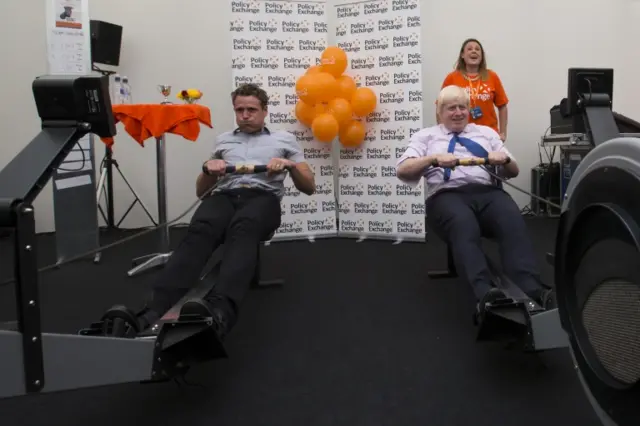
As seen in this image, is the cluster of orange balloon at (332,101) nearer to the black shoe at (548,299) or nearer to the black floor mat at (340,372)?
the black floor mat at (340,372)

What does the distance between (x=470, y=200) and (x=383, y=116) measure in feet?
6.68

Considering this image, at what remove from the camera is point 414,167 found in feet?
8.07

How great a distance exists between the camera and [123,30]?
5.14 metres

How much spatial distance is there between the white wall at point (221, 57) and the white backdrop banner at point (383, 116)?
1.10 meters

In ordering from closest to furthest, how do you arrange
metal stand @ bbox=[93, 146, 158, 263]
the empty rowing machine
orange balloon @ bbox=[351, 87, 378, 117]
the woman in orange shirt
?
the empty rowing machine, the woman in orange shirt, orange balloon @ bbox=[351, 87, 378, 117], metal stand @ bbox=[93, 146, 158, 263]

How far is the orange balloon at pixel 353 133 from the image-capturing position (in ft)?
14.1

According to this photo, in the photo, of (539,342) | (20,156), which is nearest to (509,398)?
(539,342)

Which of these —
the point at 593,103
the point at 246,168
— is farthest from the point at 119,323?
the point at 593,103

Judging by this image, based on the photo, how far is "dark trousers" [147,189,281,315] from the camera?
2.07 metres

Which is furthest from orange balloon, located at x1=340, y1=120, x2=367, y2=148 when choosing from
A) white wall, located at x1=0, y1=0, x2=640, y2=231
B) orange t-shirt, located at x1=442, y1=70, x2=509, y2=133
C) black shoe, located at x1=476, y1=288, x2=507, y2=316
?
black shoe, located at x1=476, y1=288, x2=507, y2=316

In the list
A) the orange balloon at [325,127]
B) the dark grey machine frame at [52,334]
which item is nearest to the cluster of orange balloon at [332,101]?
the orange balloon at [325,127]

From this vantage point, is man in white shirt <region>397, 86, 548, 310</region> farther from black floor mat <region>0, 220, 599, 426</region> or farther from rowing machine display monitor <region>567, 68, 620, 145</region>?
rowing machine display monitor <region>567, 68, 620, 145</region>

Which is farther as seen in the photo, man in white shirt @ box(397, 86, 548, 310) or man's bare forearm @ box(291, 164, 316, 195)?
man's bare forearm @ box(291, 164, 316, 195)

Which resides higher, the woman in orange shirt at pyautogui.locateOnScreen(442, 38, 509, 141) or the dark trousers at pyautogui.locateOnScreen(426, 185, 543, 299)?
the woman in orange shirt at pyautogui.locateOnScreen(442, 38, 509, 141)
